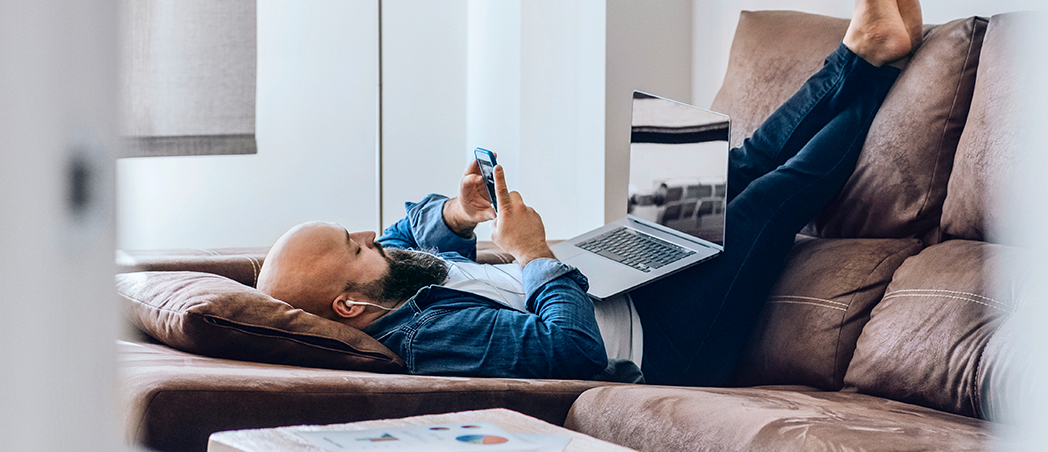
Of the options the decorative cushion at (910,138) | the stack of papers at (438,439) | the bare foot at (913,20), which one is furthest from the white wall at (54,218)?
the bare foot at (913,20)

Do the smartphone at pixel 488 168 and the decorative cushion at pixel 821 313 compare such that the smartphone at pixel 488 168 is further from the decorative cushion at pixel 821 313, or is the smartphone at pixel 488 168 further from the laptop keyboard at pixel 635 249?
the decorative cushion at pixel 821 313

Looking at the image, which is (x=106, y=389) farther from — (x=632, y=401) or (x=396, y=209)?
(x=396, y=209)

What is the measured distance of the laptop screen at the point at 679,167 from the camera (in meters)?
1.47

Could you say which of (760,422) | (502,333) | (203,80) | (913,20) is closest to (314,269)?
(502,333)

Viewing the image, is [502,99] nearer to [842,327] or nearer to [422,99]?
[422,99]

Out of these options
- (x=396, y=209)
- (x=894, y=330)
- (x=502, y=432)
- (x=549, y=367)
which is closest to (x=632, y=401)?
(x=549, y=367)

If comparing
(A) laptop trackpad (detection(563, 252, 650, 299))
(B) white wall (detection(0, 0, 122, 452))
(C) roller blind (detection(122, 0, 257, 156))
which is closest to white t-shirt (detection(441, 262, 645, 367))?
(A) laptop trackpad (detection(563, 252, 650, 299))

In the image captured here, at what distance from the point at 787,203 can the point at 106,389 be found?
4.51 feet

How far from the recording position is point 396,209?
3275 mm

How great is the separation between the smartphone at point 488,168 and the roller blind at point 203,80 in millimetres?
1736

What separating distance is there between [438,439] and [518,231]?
789 millimetres

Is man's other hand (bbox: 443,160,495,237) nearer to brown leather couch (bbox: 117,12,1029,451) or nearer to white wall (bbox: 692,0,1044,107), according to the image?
brown leather couch (bbox: 117,12,1029,451)

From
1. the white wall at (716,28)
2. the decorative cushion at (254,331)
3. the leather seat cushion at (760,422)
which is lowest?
the leather seat cushion at (760,422)

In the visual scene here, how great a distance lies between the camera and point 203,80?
9.80 feet
